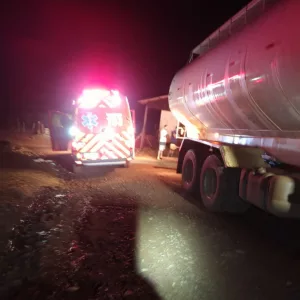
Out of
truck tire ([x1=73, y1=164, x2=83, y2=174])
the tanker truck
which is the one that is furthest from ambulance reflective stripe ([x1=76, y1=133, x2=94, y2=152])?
the tanker truck

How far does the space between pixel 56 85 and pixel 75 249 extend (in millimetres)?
43624

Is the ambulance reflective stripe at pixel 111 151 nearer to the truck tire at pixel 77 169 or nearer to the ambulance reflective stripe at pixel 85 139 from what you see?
the ambulance reflective stripe at pixel 85 139

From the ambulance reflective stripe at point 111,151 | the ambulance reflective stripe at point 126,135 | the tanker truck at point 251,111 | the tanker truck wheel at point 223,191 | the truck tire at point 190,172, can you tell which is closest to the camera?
the tanker truck at point 251,111

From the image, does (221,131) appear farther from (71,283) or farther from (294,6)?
(71,283)

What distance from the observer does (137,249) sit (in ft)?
15.3

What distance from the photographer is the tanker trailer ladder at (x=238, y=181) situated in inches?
188

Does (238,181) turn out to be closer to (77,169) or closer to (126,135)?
(126,135)

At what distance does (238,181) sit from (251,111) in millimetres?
1367

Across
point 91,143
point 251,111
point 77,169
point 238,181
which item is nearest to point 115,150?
point 91,143

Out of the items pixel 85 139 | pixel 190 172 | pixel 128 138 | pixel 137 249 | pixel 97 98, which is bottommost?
pixel 137 249

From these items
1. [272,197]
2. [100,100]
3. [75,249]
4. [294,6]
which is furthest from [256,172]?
[100,100]

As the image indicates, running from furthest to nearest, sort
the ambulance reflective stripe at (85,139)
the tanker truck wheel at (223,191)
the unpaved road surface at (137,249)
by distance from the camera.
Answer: the ambulance reflective stripe at (85,139), the tanker truck wheel at (223,191), the unpaved road surface at (137,249)

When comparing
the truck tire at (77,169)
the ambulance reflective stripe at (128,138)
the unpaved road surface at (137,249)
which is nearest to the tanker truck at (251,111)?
the unpaved road surface at (137,249)

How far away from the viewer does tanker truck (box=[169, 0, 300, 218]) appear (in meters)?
4.57
